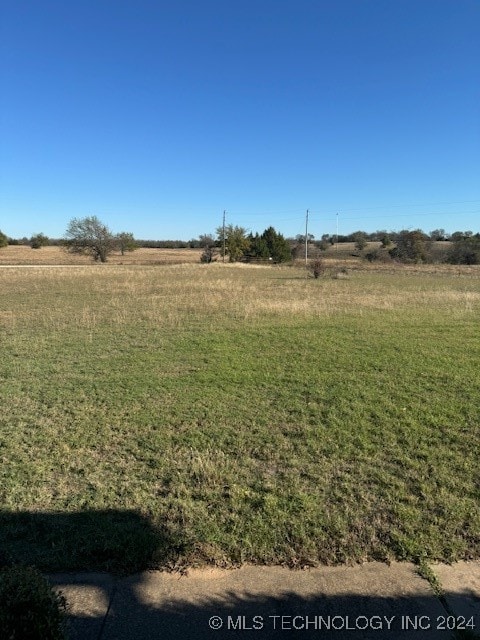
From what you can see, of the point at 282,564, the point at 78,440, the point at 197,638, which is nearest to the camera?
the point at 197,638

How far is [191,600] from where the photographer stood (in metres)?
2.28

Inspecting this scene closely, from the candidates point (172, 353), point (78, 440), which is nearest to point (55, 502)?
point (78, 440)

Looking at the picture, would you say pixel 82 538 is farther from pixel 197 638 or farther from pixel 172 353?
pixel 172 353

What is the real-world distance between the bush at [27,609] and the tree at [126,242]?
75583 mm

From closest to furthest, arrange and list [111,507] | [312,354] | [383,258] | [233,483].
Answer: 1. [111,507]
2. [233,483]
3. [312,354]
4. [383,258]

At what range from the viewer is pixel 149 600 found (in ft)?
7.44

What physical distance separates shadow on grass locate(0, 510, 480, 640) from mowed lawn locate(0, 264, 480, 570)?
0.10 feet

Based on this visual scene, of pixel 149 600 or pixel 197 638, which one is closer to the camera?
pixel 197 638

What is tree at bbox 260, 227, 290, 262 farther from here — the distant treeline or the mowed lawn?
the mowed lawn

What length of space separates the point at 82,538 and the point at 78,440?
5.65 feet

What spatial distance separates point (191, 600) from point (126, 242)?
82.3 meters

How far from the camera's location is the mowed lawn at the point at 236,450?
276 cm

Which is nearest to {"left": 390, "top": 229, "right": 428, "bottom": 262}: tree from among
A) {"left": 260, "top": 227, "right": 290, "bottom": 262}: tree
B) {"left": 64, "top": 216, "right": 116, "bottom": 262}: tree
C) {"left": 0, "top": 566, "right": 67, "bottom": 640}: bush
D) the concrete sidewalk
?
{"left": 260, "top": 227, "right": 290, "bottom": 262}: tree

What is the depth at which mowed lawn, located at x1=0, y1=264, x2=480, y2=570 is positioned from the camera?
2.76 metres
